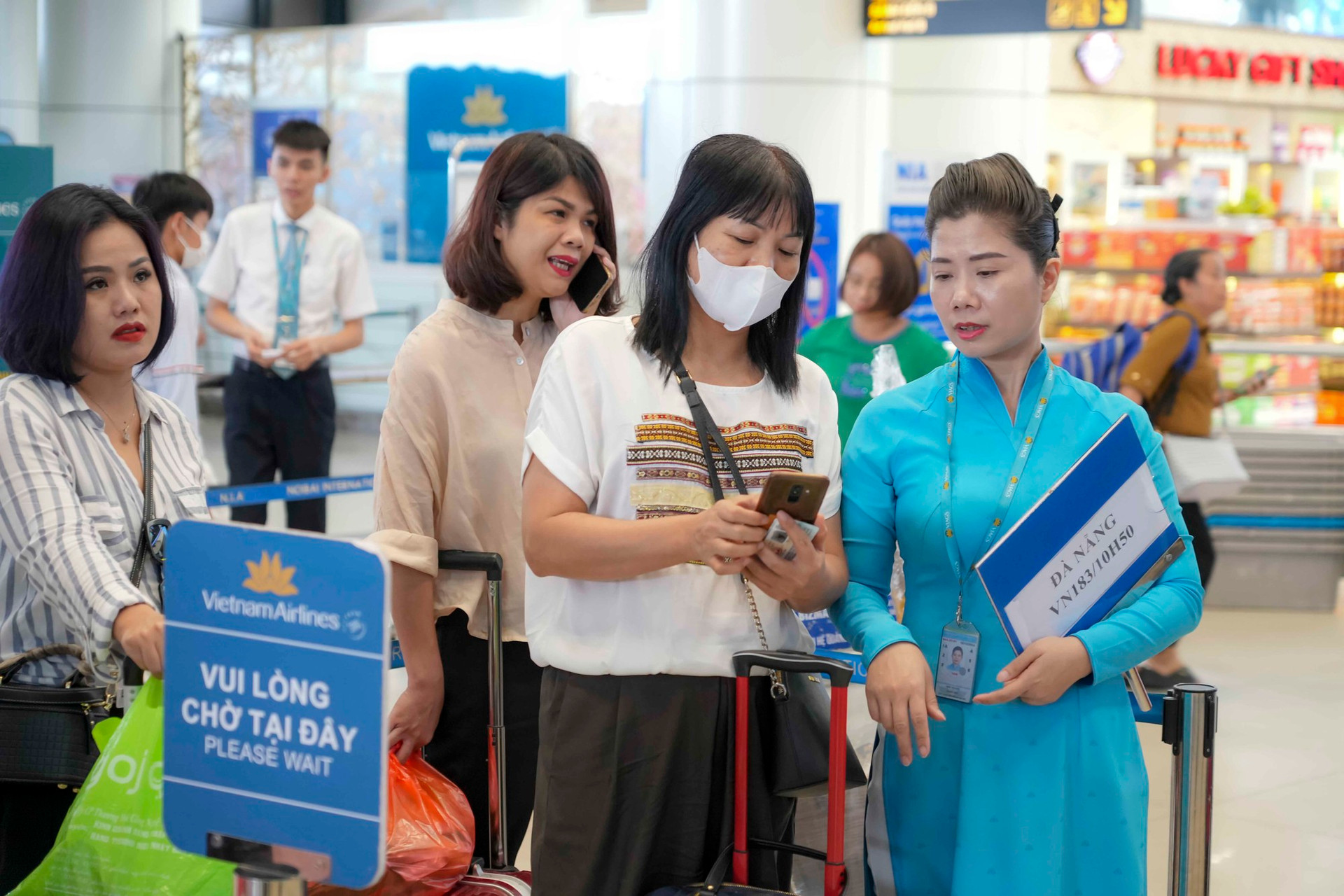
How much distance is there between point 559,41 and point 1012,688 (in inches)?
373

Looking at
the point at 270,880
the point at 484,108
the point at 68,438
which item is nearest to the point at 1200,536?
the point at 68,438

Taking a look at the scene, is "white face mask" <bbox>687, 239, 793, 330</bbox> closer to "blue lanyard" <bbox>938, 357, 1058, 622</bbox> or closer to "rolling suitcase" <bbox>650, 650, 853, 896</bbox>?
"blue lanyard" <bbox>938, 357, 1058, 622</bbox>

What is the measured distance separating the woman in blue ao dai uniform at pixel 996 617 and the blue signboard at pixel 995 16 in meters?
5.19

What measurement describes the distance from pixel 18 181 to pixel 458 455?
97.2 inches

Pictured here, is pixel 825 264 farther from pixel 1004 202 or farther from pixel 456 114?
pixel 1004 202

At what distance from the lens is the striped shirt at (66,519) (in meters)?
1.87

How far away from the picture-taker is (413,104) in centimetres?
991

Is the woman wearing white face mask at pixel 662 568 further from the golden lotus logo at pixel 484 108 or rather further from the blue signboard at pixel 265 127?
the blue signboard at pixel 265 127

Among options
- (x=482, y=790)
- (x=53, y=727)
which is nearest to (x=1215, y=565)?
(x=482, y=790)

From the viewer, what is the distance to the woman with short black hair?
76.3 inches

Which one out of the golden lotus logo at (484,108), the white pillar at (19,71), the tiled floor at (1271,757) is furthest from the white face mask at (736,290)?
the white pillar at (19,71)

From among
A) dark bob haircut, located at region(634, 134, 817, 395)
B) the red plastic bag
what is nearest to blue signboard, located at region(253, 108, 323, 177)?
the red plastic bag

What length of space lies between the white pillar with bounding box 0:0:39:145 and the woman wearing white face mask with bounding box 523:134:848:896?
9689mm

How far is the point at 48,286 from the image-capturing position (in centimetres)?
204
